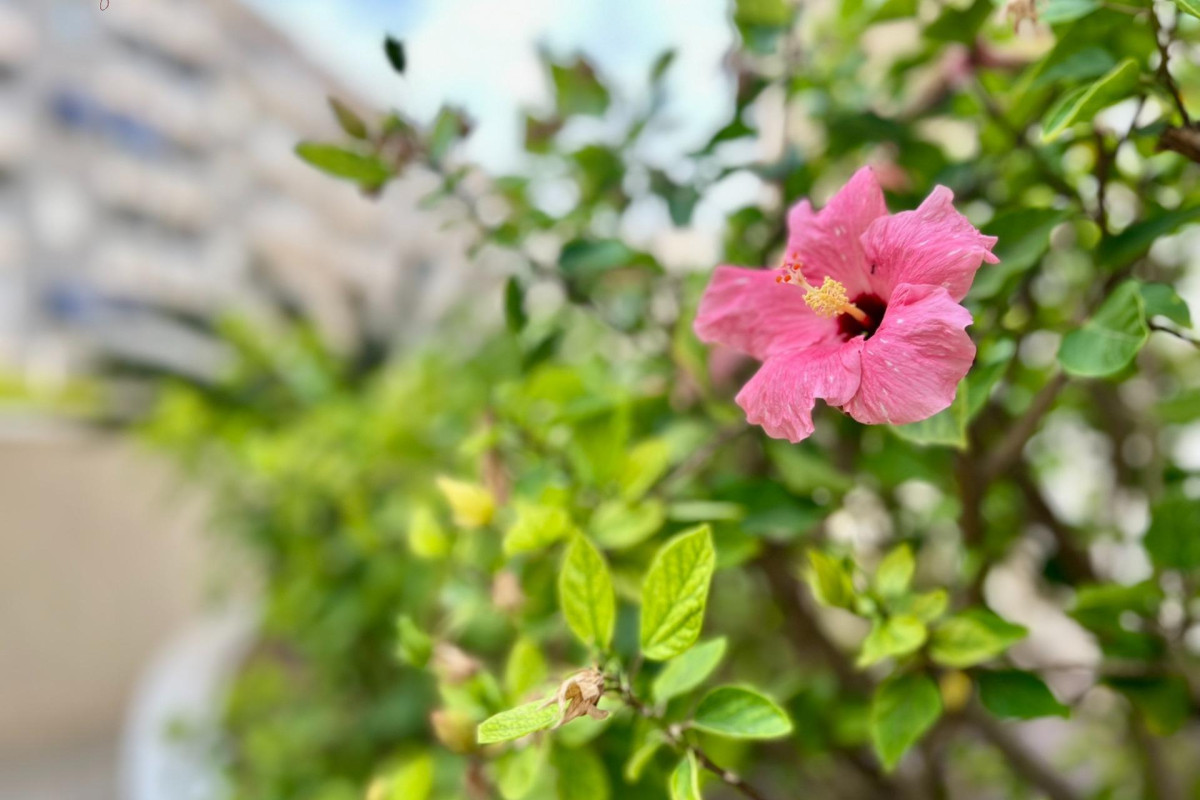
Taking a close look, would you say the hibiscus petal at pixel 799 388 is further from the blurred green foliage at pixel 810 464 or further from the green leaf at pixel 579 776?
the green leaf at pixel 579 776

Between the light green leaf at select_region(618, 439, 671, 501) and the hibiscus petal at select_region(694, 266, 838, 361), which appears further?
the light green leaf at select_region(618, 439, 671, 501)

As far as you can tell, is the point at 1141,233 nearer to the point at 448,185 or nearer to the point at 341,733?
Answer: the point at 448,185

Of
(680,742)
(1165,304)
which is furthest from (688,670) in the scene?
(1165,304)

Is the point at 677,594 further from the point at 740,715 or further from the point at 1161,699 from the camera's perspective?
the point at 1161,699

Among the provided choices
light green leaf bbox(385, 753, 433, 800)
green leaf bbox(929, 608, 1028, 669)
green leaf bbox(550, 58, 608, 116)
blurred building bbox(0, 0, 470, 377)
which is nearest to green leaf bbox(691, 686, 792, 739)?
green leaf bbox(929, 608, 1028, 669)

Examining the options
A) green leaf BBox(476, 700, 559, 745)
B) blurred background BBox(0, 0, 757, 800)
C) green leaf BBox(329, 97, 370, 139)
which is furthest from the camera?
blurred background BBox(0, 0, 757, 800)

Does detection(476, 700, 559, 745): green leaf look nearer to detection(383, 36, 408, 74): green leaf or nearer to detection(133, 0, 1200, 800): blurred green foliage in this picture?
detection(133, 0, 1200, 800): blurred green foliage

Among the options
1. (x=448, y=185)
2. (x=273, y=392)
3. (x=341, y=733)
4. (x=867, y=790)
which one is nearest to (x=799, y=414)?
(x=448, y=185)
